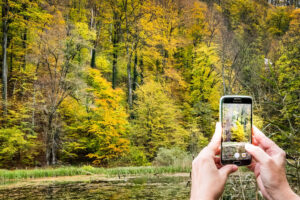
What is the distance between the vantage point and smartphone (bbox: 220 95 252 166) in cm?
115

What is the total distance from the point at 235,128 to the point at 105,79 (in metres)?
20.0

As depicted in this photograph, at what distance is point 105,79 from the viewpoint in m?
21.0

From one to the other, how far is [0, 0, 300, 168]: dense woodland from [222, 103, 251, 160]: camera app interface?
11933 millimetres

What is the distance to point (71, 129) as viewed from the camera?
765 inches

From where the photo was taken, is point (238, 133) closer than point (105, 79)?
Yes

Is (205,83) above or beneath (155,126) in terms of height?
above

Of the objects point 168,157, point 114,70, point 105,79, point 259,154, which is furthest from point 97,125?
point 259,154

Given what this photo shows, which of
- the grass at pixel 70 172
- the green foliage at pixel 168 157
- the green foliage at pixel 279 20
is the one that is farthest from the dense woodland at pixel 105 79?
the green foliage at pixel 279 20

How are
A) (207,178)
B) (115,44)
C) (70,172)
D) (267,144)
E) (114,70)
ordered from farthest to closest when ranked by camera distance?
1. (114,70)
2. (115,44)
3. (70,172)
4. (267,144)
5. (207,178)

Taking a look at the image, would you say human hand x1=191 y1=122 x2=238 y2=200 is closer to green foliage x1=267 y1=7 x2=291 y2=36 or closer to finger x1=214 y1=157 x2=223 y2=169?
finger x1=214 y1=157 x2=223 y2=169

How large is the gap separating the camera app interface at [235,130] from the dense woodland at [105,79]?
39.1 ft

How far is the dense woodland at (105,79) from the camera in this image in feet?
58.5

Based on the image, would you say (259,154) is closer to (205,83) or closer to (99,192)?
(99,192)

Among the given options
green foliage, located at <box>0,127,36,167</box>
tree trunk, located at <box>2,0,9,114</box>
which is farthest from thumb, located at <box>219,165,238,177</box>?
tree trunk, located at <box>2,0,9,114</box>
